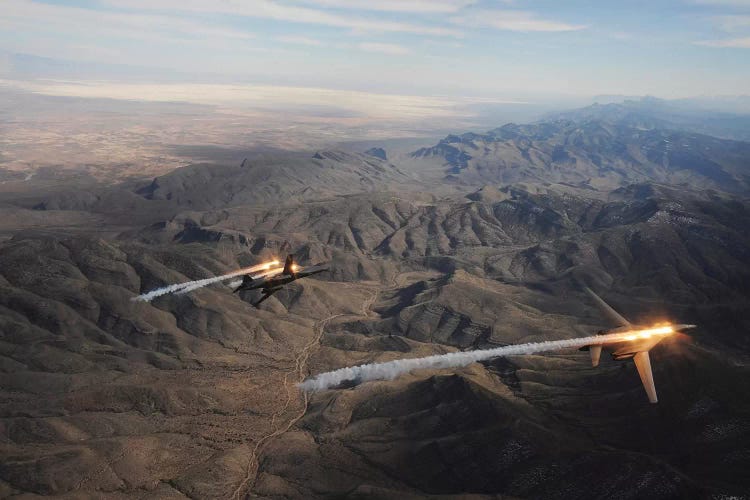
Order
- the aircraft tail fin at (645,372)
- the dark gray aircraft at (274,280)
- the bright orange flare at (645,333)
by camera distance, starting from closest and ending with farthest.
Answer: the aircraft tail fin at (645,372)
the bright orange flare at (645,333)
the dark gray aircraft at (274,280)

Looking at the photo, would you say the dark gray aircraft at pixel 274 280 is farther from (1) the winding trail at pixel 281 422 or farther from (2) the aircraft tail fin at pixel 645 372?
(1) the winding trail at pixel 281 422

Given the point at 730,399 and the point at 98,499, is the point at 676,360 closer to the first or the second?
the point at 730,399

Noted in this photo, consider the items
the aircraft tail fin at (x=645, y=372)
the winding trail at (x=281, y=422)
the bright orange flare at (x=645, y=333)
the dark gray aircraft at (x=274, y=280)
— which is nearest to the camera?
the aircraft tail fin at (x=645, y=372)

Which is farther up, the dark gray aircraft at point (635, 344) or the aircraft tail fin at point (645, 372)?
the dark gray aircraft at point (635, 344)

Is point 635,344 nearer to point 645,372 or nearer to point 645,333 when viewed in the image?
point 645,333

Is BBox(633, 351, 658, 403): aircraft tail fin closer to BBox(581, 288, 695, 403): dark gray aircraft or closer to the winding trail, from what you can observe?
BBox(581, 288, 695, 403): dark gray aircraft

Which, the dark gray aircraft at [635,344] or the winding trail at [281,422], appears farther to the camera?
the winding trail at [281,422]

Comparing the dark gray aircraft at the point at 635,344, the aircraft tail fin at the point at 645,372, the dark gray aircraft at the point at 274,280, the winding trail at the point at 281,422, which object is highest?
the dark gray aircraft at the point at 274,280

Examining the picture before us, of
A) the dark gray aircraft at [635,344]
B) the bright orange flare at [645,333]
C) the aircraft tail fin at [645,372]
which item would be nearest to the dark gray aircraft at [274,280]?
the dark gray aircraft at [635,344]

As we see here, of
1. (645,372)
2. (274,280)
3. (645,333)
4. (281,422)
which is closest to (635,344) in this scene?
(645,333)

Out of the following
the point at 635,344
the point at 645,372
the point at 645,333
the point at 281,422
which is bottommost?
the point at 281,422
